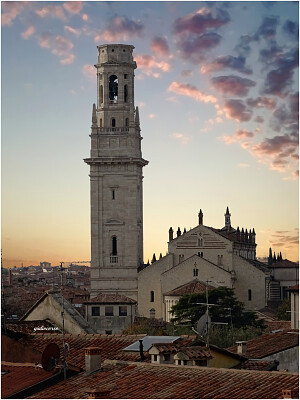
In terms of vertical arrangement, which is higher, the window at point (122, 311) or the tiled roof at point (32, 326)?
the window at point (122, 311)

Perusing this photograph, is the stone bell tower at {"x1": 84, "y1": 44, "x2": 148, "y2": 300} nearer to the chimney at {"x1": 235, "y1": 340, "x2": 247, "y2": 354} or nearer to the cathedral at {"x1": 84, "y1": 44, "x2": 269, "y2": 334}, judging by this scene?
the cathedral at {"x1": 84, "y1": 44, "x2": 269, "y2": 334}

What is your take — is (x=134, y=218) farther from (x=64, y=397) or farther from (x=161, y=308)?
(x=64, y=397)

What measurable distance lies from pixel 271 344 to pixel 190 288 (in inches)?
2087

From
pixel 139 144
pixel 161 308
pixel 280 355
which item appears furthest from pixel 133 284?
pixel 280 355

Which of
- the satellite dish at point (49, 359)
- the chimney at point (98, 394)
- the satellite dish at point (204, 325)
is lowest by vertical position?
the chimney at point (98, 394)

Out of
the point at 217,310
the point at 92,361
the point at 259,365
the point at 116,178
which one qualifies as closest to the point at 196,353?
the point at 92,361

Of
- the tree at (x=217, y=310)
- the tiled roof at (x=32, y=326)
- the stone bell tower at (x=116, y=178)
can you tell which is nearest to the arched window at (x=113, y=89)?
the stone bell tower at (x=116, y=178)

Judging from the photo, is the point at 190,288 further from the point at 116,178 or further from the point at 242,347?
the point at 242,347

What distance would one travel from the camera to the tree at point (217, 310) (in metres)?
69.9

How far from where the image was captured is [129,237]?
298 ft

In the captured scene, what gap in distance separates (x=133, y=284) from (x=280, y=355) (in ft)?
200

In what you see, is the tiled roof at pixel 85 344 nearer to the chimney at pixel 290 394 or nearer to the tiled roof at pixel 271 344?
the tiled roof at pixel 271 344

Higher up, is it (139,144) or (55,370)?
(139,144)

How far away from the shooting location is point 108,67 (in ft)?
304
